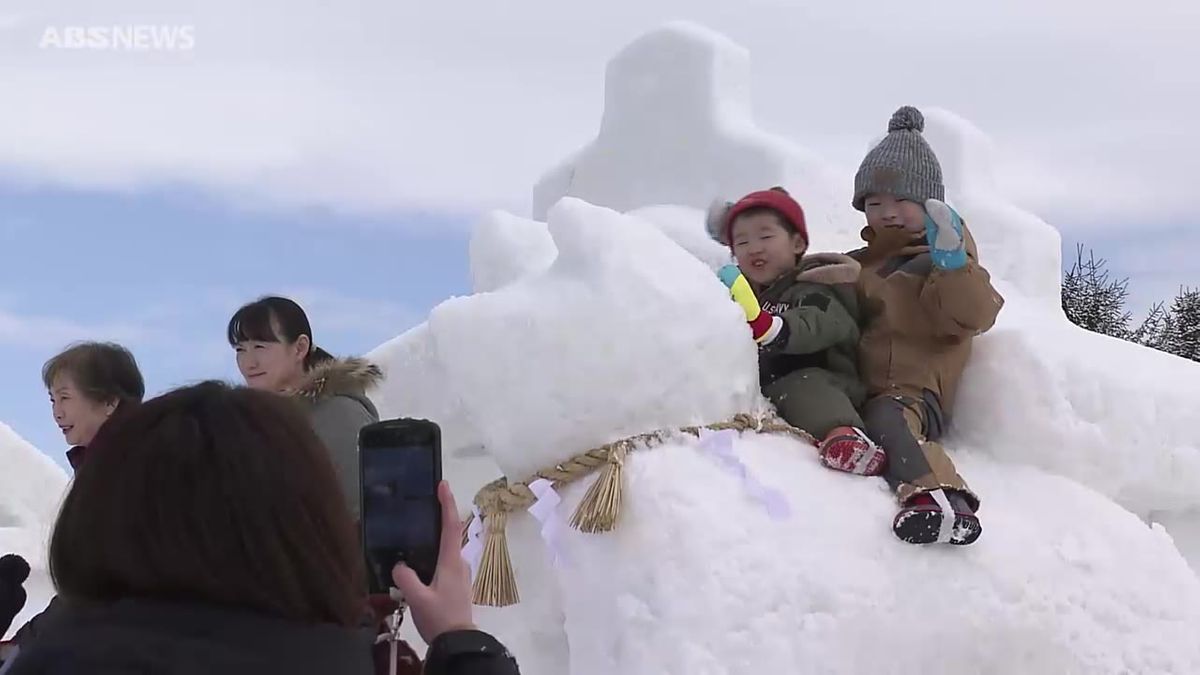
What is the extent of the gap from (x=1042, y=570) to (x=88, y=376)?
1.88 metres

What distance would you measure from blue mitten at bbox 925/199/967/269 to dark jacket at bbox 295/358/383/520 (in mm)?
1124

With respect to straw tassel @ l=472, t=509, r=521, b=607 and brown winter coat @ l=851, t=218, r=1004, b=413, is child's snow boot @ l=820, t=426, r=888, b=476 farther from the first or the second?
straw tassel @ l=472, t=509, r=521, b=607

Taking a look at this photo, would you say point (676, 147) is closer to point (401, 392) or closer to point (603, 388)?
point (401, 392)

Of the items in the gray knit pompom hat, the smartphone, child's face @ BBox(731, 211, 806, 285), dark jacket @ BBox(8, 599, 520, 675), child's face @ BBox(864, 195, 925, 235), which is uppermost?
the gray knit pompom hat

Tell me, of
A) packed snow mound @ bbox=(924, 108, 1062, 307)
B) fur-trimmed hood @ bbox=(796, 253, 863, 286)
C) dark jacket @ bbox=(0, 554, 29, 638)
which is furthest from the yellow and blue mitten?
packed snow mound @ bbox=(924, 108, 1062, 307)

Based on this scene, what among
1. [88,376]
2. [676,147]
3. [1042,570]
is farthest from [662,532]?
[676,147]

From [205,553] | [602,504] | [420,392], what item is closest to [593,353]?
[602,504]

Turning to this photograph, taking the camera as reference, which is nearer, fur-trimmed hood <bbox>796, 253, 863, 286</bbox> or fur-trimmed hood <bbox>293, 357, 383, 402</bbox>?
fur-trimmed hood <bbox>293, 357, 383, 402</bbox>

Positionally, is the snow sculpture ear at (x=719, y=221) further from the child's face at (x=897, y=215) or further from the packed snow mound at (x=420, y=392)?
the packed snow mound at (x=420, y=392)

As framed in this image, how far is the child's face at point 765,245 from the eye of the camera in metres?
2.55

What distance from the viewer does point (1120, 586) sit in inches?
86.7

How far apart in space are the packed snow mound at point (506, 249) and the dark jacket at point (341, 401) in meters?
0.52

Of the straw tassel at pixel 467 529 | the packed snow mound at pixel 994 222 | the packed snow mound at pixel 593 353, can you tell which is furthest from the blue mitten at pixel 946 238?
the packed snow mound at pixel 994 222

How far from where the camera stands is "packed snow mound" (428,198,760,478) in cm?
217
